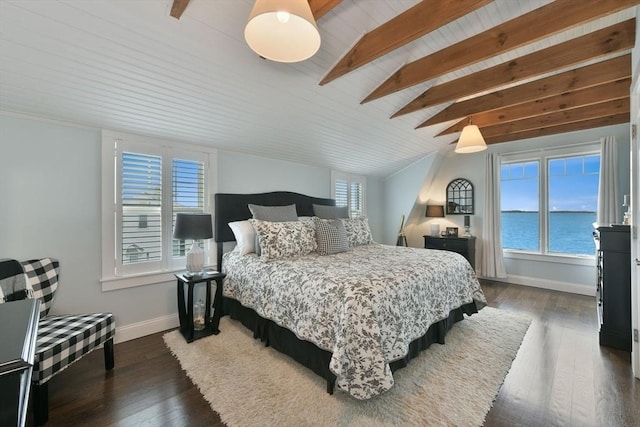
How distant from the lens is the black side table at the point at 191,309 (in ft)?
8.18

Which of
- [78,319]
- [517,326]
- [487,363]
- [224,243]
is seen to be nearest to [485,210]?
[517,326]

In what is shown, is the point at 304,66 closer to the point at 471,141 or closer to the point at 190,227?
the point at 190,227

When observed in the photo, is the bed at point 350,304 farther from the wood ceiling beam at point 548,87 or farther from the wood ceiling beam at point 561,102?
the wood ceiling beam at point 561,102

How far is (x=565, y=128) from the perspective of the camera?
3.85m

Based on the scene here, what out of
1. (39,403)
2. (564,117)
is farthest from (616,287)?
(39,403)

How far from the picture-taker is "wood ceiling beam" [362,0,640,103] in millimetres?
1735

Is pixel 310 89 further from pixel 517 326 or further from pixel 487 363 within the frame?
pixel 517 326

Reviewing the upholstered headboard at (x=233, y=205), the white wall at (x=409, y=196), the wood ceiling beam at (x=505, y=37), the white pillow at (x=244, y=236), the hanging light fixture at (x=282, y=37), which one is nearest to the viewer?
the hanging light fixture at (x=282, y=37)

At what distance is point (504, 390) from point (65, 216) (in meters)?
3.64

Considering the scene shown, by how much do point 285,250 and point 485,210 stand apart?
3.73 metres

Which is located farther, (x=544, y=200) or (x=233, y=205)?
(x=544, y=200)

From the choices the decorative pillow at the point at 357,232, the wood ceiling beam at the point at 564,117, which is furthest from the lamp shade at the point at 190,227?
the wood ceiling beam at the point at 564,117

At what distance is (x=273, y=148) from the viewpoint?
3.41 metres

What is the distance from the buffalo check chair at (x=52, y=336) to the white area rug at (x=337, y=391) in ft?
2.06
